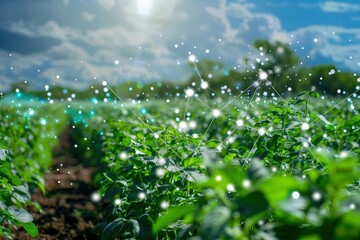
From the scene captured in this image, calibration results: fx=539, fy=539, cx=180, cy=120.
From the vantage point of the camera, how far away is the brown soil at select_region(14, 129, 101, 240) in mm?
5633

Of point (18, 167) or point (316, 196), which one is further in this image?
point (18, 167)

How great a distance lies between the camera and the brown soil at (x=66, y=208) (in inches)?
222

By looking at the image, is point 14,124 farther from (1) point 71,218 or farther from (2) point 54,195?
(1) point 71,218

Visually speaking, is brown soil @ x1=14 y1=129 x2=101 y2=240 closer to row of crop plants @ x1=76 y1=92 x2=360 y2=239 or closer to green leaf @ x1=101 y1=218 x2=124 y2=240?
row of crop plants @ x1=76 y1=92 x2=360 y2=239

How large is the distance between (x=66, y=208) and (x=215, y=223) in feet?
20.0

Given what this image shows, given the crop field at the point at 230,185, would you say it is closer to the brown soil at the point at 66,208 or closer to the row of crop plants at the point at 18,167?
the row of crop plants at the point at 18,167

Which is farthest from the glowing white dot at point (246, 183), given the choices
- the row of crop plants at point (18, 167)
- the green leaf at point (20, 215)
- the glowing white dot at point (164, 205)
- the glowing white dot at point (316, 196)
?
the green leaf at point (20, 215)

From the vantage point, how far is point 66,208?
23.2 feet

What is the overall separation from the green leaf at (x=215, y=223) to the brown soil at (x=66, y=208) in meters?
4.09

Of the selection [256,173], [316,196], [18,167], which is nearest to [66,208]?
[18,167]

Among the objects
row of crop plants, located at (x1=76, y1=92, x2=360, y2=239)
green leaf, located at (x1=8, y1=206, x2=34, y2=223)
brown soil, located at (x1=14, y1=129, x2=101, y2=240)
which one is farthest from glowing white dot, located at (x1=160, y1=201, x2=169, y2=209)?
brown soil, located at (x1=14, y1=129, x2=101, y2=240)

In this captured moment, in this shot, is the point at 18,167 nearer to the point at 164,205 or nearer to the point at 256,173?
the point at 164,205

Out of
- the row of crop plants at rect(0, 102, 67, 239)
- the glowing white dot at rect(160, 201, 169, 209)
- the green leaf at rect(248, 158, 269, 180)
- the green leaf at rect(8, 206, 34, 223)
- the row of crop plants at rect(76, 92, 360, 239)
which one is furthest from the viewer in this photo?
the row of crop plants at rect(0, 102, 67, 239)

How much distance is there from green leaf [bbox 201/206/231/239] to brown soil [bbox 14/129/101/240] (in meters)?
4.09
